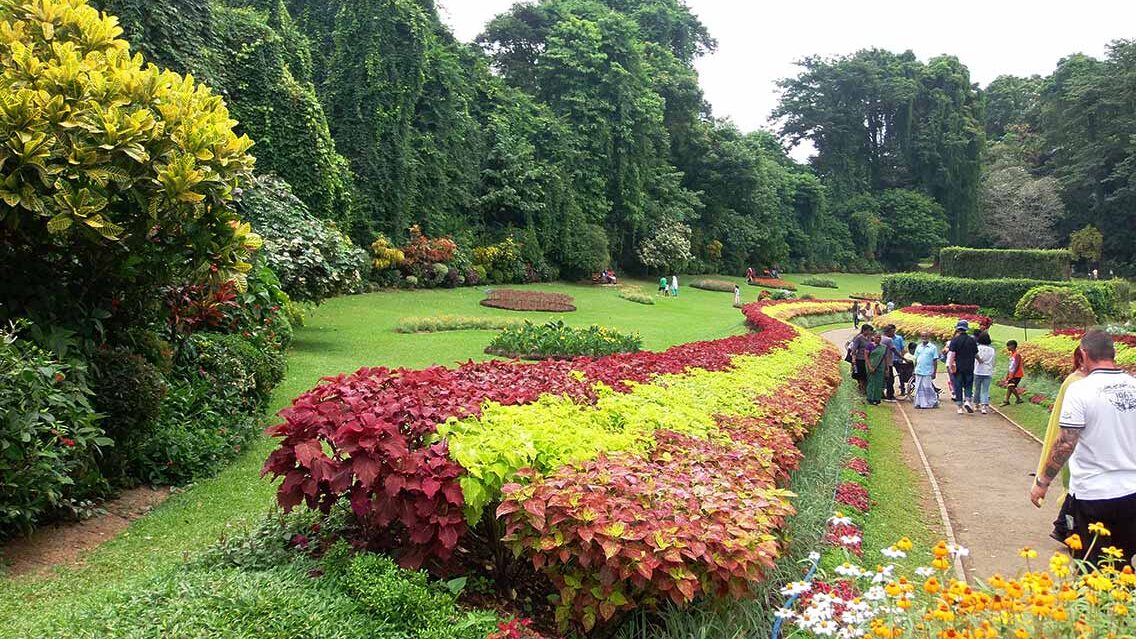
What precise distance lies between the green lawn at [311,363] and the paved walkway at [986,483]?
17.9 ft

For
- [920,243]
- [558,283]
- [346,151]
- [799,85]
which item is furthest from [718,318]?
[799,85]

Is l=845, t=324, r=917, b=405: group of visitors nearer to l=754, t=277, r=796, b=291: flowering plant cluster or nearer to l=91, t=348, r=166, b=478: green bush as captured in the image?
l=91, t=348, r=166, b=478: green bush

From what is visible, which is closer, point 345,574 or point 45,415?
point 345,574

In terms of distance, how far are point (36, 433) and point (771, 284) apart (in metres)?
40.6

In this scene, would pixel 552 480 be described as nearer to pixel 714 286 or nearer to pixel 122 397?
pixel 122 397

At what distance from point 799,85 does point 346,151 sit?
46384 millimetres

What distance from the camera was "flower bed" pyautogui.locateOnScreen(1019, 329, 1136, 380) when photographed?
1295 centimetres

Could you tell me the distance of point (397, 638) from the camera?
2961 mm

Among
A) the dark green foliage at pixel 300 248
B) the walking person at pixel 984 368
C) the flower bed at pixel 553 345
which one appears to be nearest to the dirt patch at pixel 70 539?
the dark green foliage at pixel 300 248

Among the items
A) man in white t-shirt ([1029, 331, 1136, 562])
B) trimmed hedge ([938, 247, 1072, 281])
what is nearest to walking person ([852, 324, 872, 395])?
man in white t-shirt ([1029, 331, 1136, 562])

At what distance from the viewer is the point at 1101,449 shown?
13.0 feet

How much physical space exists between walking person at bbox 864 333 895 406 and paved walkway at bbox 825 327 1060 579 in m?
0.58

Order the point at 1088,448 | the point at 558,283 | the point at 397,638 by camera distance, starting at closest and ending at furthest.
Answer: the point at 397,638, the point at 1088,448, the point at 558,283

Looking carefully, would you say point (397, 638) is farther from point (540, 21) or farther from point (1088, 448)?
point (540, 21)
